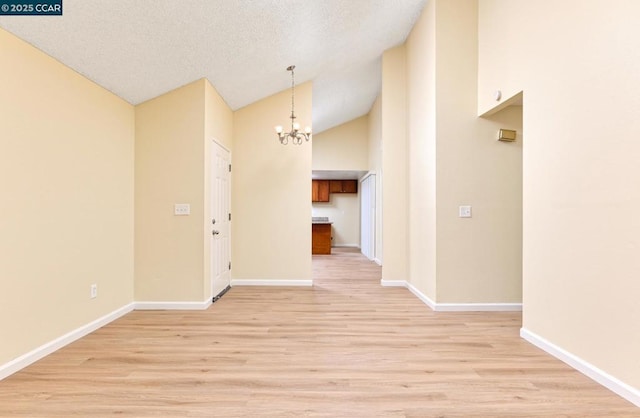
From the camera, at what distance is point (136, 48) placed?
9.87 ft

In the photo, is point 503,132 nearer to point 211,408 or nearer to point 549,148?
point 549,148

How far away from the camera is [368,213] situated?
8859mm

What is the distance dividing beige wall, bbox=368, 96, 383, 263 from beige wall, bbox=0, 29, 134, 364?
468cm

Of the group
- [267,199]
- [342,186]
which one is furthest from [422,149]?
[342,186]

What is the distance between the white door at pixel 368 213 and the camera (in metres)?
8.05

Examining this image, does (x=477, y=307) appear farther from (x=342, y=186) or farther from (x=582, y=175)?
(x=342, y=186)

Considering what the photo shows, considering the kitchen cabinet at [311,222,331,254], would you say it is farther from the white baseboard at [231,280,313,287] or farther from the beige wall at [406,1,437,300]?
the beige wall at [406,1,437,300]

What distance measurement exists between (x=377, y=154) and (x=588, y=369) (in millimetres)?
5549

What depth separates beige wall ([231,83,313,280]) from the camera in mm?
5254

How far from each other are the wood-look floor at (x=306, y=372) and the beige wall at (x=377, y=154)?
3577mm

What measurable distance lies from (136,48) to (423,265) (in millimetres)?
3861

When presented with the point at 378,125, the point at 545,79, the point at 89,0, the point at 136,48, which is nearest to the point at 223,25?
the point at 136,48

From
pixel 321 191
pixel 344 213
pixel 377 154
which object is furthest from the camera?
pixel 344 213

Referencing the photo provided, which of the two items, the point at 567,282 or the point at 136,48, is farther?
the point at 136,48
